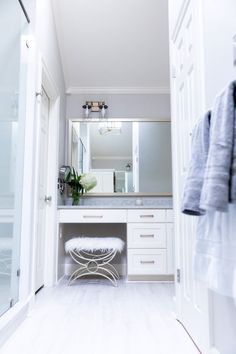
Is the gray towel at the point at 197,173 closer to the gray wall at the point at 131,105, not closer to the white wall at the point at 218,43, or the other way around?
the white wall at the point at 218,43

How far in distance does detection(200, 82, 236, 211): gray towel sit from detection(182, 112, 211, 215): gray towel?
0.36 ft

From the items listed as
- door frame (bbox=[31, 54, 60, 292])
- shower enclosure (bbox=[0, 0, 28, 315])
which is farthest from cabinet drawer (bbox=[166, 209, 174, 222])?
shower enclosure (bbox=[0, 0, 28, 315])

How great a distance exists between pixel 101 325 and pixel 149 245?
1.28 m

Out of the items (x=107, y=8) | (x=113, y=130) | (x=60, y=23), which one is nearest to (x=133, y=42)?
(x=107, y=8)

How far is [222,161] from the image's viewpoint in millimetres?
793

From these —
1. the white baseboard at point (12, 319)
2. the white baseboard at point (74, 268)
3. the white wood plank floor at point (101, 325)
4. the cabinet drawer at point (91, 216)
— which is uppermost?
the cabinet drawer at point (91, 216)

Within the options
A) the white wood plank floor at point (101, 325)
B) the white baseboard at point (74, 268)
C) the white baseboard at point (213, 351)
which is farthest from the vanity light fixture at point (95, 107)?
the white baseboard at point (213, 351)

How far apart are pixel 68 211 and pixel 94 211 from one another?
0.28 meters

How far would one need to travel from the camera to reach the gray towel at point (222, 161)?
2.52ft

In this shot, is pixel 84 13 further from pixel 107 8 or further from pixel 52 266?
pixel 52 266

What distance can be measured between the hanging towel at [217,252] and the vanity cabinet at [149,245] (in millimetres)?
1975

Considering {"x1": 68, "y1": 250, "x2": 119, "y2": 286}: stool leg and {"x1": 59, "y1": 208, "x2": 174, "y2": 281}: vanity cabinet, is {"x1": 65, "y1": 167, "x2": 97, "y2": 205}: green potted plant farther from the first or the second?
{"x1": 68, "y1": 250, "x2": 119, "y2": 286}: stool leg

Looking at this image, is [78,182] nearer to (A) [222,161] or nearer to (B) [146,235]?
(B) [146,235]

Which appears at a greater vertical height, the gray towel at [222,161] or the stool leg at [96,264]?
the gray towel at [222,161]
